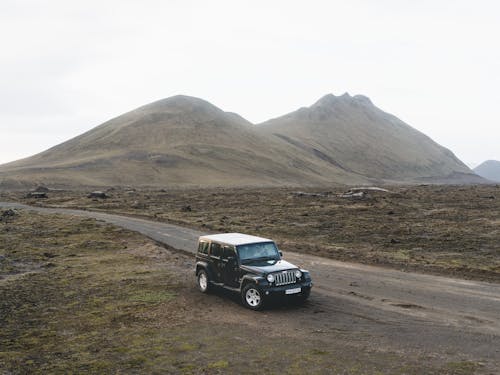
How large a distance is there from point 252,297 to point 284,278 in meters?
1.43

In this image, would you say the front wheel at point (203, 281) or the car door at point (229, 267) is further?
the front wheel at point (203, 281)

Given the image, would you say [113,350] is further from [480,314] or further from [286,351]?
[480,314]

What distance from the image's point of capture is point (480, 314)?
16.2m

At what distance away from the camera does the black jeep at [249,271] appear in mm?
16953

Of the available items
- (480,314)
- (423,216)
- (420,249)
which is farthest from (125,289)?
(423,216)

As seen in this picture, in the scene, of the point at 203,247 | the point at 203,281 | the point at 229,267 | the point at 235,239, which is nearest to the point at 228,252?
the point at 229,267

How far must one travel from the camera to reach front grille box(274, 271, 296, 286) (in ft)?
55.7

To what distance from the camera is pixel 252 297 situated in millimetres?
17328

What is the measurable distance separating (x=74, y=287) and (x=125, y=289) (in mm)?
2503

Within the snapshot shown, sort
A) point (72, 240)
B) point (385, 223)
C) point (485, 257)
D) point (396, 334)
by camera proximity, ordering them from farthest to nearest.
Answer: point (385, 223) → point (72, 240) → point (485, 257) → point (396, 334)

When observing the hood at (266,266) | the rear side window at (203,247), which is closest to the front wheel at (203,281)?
the rear side window at (203,247)

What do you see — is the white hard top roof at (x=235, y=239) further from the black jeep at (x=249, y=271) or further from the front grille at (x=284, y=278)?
the front grille at (x=284, y=278)

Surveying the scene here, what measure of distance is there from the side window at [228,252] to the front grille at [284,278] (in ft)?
6.90

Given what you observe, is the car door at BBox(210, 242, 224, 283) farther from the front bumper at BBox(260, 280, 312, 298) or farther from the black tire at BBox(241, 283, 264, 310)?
the front bumper at BBox(260, 280, 312, 298)
